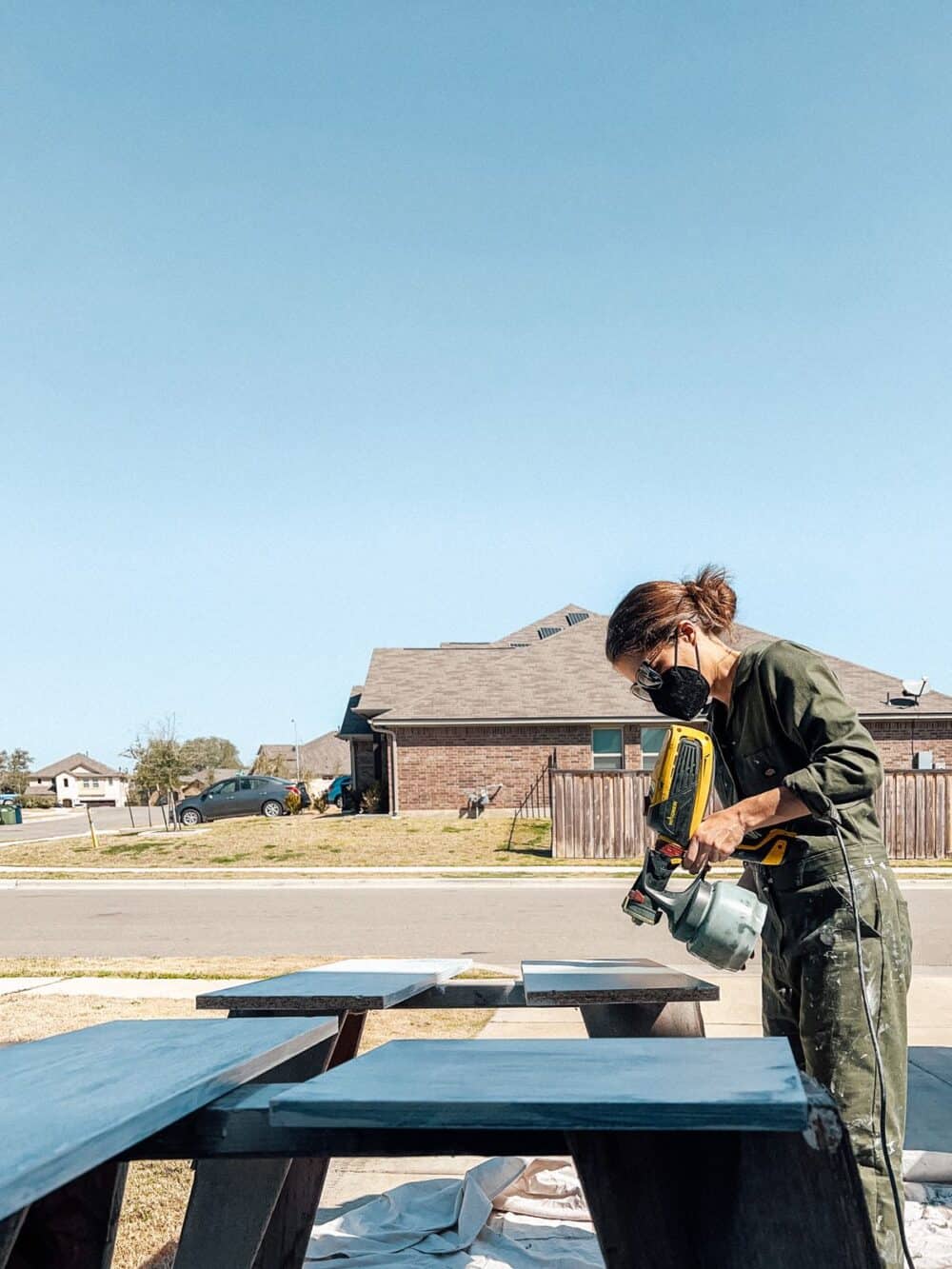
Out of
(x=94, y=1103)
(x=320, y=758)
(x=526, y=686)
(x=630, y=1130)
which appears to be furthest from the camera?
(x=320, y=758)

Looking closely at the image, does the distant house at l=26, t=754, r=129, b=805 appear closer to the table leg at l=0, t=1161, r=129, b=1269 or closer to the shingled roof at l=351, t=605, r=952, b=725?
the shingled roof at l=351, t=605, r=952, b=725

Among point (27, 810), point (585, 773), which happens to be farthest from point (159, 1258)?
point (27, 810)

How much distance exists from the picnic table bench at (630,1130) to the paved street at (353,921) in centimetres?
878

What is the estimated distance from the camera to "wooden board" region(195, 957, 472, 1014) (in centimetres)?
314

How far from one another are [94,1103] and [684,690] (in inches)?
77.6

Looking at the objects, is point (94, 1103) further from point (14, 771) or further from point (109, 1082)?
point (14, 771)

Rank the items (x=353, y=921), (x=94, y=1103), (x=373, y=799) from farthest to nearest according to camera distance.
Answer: (x=373, y=799), (x=353, y=921), (x=94, y=1103)

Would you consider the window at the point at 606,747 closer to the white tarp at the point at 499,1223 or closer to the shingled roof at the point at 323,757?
the white tarp at the point at 499,1223

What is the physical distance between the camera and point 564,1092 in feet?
4.93

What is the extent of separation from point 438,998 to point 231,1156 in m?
2.25

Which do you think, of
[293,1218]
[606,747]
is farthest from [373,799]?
[293,1218]

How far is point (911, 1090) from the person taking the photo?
5.23 meters

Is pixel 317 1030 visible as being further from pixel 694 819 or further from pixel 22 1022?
pixel 22 1022

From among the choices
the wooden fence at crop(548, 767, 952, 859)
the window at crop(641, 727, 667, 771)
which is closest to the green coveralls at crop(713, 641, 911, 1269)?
the wooden fence at crop(548, 767, 952, 859)
